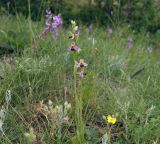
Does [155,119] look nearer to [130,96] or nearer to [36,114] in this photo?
[130,96]

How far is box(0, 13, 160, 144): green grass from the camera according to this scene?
2.28 metres

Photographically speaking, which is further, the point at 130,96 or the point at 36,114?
the point at 130,96

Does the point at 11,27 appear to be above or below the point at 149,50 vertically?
above

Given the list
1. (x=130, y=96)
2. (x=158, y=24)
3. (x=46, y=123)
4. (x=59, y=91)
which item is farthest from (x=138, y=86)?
(x=158, y=24)

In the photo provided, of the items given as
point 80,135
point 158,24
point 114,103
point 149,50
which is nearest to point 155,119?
point 114,103

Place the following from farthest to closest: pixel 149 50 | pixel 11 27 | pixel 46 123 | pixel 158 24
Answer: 1. pixel 158 24
2. pixel 149 50
3. pixel 11 27
4. pixel 46 123

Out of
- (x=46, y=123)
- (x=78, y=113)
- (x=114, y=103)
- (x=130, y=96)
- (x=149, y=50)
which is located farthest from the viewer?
(x=149, y=50)

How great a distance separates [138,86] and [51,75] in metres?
0.63

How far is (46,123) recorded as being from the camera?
7.75 ft

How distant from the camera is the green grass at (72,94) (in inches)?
89.7

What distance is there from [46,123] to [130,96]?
647mm

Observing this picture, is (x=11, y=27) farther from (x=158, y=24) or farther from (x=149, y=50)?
(x=158, y=24)

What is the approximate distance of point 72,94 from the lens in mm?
2564

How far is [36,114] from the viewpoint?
240 centimetres
